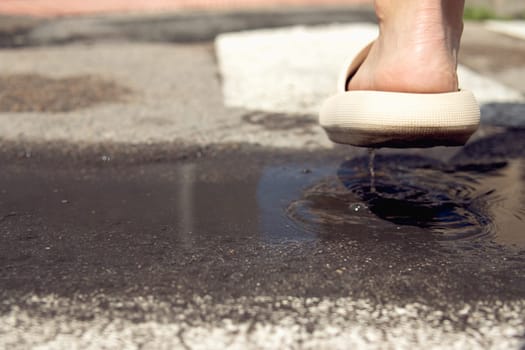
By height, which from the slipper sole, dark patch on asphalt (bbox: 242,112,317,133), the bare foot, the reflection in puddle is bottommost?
dark patch on asphalt (bbox: 242,112,317,133)

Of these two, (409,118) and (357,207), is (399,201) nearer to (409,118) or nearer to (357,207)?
(357,207)

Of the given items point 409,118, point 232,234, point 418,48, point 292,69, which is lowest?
point 292,69

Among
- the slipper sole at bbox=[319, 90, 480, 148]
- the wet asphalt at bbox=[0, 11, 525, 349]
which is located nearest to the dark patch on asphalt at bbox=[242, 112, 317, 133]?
the wet asphalt at bbox=[0, 11, 525, 349]

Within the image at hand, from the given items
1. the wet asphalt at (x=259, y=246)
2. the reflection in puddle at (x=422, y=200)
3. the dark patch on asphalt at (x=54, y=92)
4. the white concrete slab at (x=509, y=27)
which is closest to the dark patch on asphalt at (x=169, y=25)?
the white concrete slab at (x=509, y=27)

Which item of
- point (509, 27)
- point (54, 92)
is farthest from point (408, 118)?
point (509, 27)

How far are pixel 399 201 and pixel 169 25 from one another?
5.18 m

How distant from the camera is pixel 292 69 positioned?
3.95m

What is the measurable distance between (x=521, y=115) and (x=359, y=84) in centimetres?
119

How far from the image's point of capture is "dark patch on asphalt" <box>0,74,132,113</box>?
307cm

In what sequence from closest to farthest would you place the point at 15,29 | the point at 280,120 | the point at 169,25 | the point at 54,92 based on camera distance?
1. the point at 280,120
2. the point at 54,92
3. the point at 15,29
4. the point at 169,25

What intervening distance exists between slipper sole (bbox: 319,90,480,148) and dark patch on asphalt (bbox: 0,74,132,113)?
1560 mm

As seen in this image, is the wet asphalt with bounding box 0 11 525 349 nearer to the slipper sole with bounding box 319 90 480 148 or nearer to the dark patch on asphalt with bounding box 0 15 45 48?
the slipper sole with bounding box 319 90 480 148

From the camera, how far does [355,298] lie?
1390 mm

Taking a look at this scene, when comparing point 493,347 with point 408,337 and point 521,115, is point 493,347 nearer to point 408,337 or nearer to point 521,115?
point 408,337
